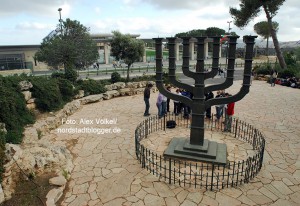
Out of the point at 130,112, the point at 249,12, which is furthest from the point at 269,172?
the point at 249,12

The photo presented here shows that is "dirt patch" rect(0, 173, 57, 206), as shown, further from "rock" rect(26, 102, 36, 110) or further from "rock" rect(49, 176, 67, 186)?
"rock" rect(26, 102, 36, 110)

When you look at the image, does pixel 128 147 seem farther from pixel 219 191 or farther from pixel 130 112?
pixel 130 112

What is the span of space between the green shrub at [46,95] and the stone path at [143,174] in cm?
177

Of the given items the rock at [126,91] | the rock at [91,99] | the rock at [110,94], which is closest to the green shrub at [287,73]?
the rock at [126,91]

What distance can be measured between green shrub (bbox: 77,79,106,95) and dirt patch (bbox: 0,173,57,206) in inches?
456

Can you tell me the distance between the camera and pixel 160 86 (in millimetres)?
8391

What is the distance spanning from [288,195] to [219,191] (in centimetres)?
192

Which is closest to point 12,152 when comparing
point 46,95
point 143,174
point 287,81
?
point 143,174

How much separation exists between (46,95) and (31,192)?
8.21 meters

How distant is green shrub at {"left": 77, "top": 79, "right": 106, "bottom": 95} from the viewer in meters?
18.3

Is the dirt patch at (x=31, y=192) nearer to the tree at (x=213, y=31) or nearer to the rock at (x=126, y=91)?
the rock at (x=126, y=91)

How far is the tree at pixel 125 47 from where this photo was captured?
2117 cm

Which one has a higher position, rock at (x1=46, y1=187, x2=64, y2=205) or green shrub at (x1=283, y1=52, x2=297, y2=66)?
green shrub at (x1=283, y1=52, x2=297, y2=66)

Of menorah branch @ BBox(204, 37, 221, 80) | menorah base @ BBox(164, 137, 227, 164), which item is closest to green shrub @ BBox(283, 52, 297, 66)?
menorah base @ BBox(164, 137, 227, 164)
